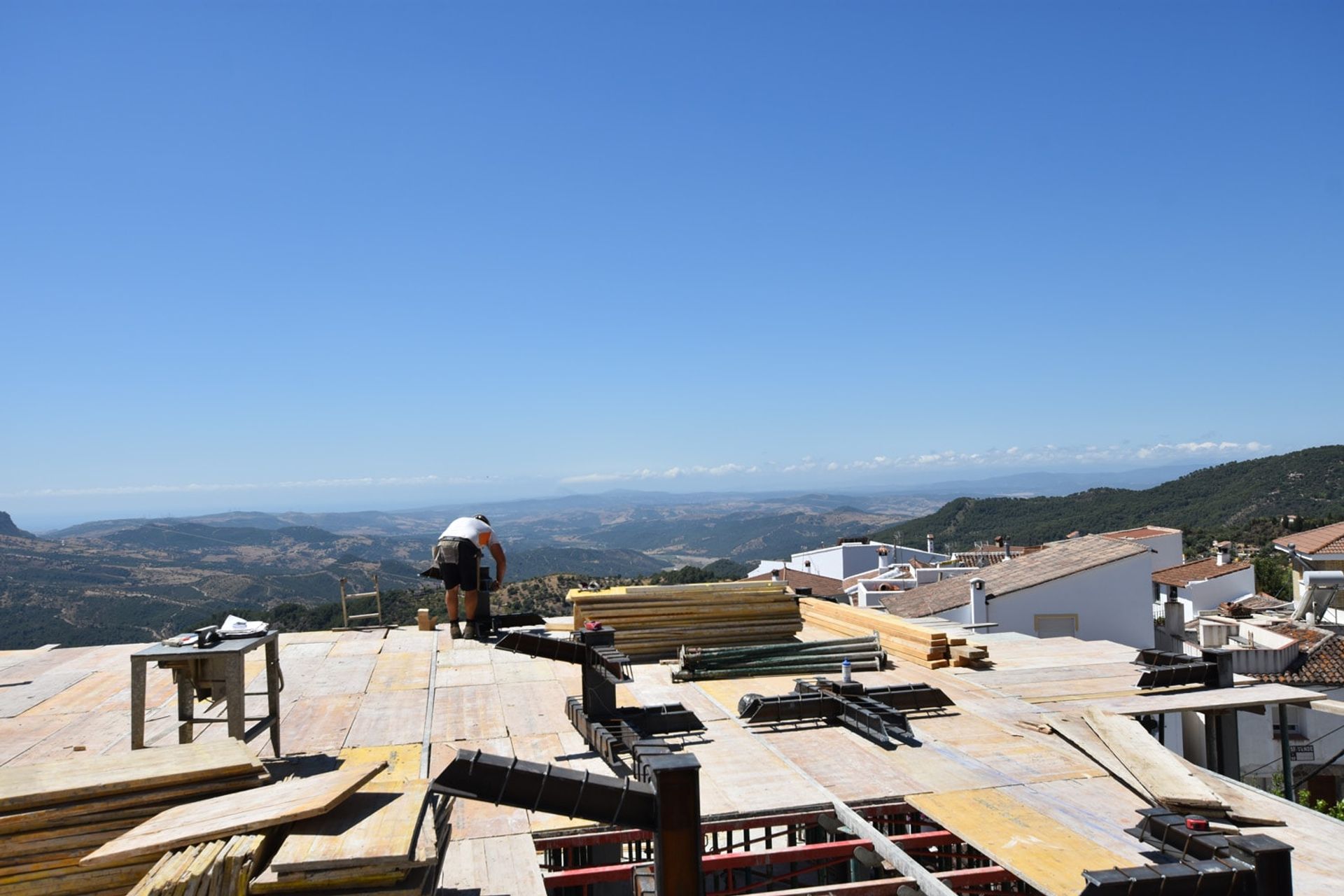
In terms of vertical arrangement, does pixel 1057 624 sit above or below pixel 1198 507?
above

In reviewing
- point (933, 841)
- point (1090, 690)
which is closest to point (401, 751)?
point (933, 841)

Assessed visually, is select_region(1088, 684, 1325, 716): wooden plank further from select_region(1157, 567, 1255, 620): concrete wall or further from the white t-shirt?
select_region(1157, 567, 1255, 620): concrete wall

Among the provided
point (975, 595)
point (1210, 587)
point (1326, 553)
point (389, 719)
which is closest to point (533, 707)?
point (389, 719)

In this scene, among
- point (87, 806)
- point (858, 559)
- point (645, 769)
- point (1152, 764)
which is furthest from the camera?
point (858, 559)

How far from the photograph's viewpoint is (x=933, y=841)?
741 cm

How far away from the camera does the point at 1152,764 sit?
8.38 m

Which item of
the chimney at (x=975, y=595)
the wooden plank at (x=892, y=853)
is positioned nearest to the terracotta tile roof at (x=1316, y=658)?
the chimney at (x=975, y=595)

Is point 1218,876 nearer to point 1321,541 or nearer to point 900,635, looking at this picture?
point 900,635

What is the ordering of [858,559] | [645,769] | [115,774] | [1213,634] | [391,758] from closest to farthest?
[115,774] < [645,769] < [391,758] < [1213,634] < [858,559]

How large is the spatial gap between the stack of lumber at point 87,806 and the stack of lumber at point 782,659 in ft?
26.5

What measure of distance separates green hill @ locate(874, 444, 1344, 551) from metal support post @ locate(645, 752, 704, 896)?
252 ft

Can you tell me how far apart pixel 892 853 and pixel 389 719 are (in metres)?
6.98

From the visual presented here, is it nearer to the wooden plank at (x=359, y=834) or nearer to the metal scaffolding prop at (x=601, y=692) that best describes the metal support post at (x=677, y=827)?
the wooden plank at (x=359, y=834)

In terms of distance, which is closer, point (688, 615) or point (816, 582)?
point (688, 615)
